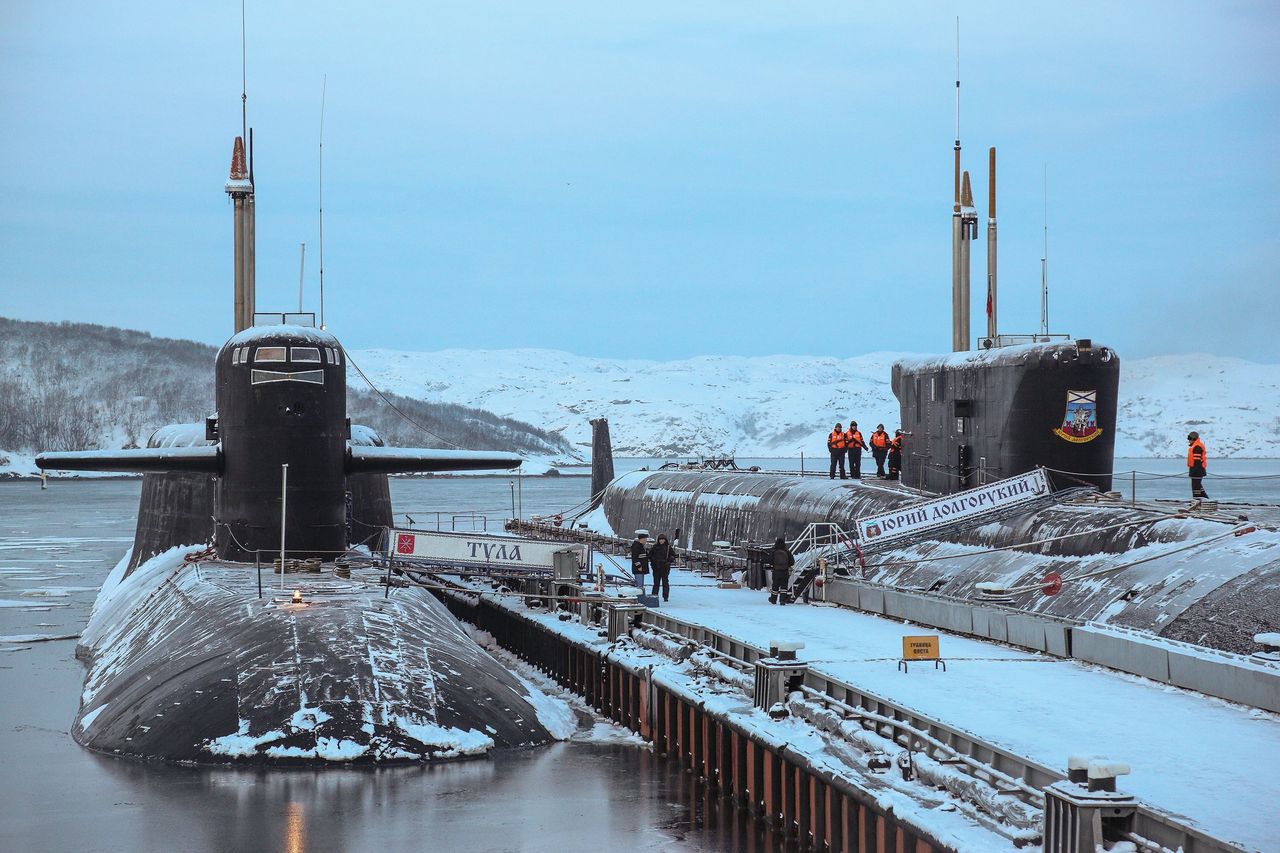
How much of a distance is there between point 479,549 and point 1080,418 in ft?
32.4

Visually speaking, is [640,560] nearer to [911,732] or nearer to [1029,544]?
[1029,544]

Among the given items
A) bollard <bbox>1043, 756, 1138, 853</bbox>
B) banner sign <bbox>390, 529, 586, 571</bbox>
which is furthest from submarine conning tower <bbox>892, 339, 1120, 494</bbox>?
bollard <bbox>1043, 756, 1138, 853</bbox>

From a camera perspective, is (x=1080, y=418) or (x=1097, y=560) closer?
(x=1097, y=560)

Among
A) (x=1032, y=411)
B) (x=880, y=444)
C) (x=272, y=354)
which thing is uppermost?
(x=272, y=354)

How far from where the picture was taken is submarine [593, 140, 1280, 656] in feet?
52.3

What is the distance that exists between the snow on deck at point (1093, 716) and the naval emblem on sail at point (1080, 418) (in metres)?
4.87

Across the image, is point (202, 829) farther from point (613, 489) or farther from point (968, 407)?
point (613, 489)

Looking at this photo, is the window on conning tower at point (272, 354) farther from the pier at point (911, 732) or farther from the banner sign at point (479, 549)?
the pier at point (911, 732)

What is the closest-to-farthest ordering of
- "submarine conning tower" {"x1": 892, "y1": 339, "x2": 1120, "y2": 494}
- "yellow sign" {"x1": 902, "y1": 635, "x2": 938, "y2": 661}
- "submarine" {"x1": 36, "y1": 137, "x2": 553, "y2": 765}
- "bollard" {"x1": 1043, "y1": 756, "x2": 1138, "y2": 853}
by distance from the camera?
"bollard" {"x1": 1043, "y1": 756, "x2": 1138, "y2": 853}
"submarine" {"x1": 36, "y1": 137, "x2": 553, "y2": 765}
"yellow sign" {"x1": 902, "y1": 635, "x2": 938, "y2": 661}
"submarine conning tower" {"x1": 892, "y1": 339, "x2": 1120, "y2": 494}

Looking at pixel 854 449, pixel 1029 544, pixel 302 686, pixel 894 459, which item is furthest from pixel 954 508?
pixel 302 686

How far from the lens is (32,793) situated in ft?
49.2

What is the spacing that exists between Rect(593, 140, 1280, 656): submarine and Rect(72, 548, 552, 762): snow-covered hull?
7.13 m

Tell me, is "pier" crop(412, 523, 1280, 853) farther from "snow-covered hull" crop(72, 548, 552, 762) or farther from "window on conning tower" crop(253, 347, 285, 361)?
"window on conning tower" crop(253, 347, 285, 361)

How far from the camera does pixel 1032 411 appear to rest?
73.8 feet
